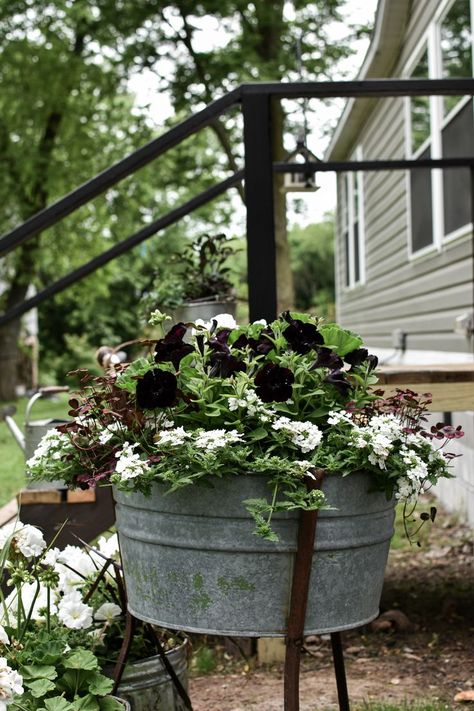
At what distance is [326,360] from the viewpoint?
2.00 meters

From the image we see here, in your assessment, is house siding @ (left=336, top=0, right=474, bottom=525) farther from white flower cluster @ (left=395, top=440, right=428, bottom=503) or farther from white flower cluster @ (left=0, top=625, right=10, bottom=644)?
white flower cluster @ (left=0, top=625, right=10, bottom=644)

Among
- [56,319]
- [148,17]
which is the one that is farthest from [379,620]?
[56,319]

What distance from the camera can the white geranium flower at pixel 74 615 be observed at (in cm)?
231

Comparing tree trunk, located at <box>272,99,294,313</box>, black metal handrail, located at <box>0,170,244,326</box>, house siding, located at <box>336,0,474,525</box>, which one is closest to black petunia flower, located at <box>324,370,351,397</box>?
black metal handrail, located at <box>0,170,244,326</box>

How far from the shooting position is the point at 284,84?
295 centimetres

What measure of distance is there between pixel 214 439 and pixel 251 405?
0.39 ft

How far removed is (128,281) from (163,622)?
26941 mm

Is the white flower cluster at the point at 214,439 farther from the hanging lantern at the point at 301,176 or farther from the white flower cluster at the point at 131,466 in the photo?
the hanging lantern at the point at 301,176

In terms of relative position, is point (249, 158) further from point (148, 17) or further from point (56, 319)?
point (56, 319)

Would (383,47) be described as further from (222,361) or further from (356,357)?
(222,361)

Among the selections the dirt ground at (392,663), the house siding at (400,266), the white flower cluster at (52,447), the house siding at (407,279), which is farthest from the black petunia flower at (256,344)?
the house siding at (400,266)

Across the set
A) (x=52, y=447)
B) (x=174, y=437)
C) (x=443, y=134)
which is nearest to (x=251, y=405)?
(x=174, y=437)

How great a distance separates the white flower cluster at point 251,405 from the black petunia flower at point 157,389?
0.12 m

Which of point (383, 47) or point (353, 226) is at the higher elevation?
point (383, 47)
